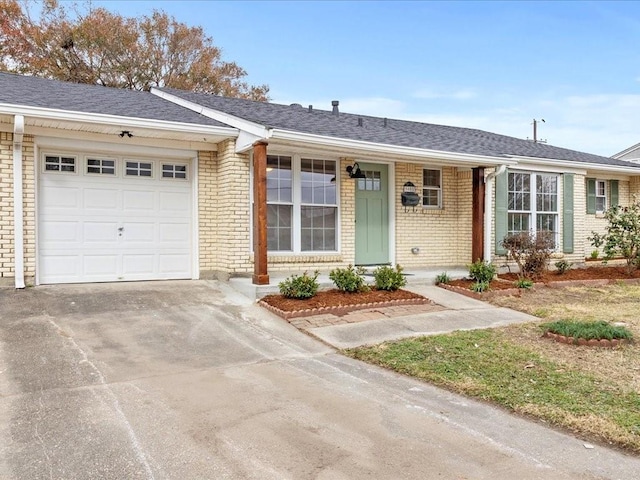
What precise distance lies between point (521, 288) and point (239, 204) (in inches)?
223

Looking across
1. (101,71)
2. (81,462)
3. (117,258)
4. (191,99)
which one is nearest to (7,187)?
(117,258)

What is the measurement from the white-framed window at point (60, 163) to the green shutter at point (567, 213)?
431 inches

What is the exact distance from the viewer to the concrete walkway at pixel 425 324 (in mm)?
6473

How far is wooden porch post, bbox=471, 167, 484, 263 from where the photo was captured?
36.8ft

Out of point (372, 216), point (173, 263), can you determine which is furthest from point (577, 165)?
Answer: point (173, 263)

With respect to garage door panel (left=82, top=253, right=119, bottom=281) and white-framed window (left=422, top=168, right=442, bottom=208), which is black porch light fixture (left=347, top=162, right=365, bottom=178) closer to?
white-framed window (left=422, top=168, right=442, bottom=208)

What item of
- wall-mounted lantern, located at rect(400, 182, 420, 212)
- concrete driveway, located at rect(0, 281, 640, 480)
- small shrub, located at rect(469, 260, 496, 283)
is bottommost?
concrete driveway, located at rect(0, 281, 640, 480)

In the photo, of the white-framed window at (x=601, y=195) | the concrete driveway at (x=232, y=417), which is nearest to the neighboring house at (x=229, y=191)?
the concrete driveway at (x=232, y=417)

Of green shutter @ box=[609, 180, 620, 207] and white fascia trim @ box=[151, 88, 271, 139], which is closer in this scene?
white fascia trim @ box=[151, 88, 271, 139]

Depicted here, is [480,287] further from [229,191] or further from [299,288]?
[229,191]

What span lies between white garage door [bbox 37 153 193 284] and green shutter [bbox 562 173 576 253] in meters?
8.98

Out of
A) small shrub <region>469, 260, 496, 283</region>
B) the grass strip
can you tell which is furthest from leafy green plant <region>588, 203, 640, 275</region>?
the grass strip

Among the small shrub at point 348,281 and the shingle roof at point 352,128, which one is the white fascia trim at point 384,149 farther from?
the small shrub at point 348,281

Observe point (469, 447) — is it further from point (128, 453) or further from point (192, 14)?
point (192, 14)
